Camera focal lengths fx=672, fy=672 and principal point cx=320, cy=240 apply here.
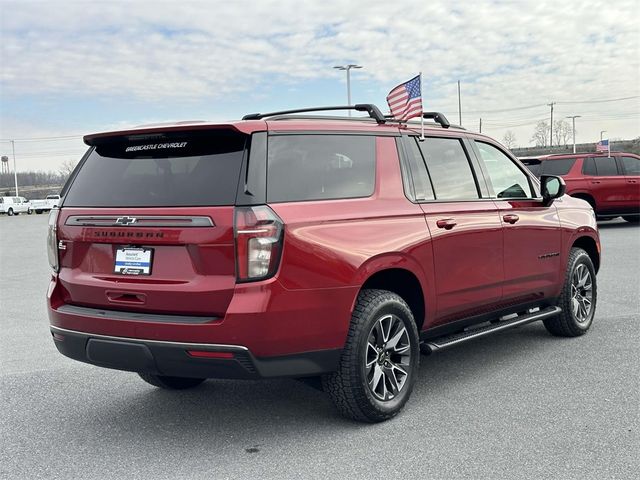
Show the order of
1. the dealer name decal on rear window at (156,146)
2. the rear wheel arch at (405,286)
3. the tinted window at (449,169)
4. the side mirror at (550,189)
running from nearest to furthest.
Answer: the dealer name decal on rear window at (156,146)
the rear wheel arch at (405,286)
the tinted window at (449,169)
the side mirror at (550,189)

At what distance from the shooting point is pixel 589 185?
680 inches

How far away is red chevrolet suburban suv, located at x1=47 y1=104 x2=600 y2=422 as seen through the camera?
3516 millimetres

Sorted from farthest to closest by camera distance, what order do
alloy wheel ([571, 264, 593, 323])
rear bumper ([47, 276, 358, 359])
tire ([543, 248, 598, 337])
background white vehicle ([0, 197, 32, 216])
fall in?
background white vehicle ([0, 197, 32, 216])
alloy wheel ([571, 264, 593, 323])
tire ([543, 248, 598, 337])
rear bumper ([47, 276, 358, 359])

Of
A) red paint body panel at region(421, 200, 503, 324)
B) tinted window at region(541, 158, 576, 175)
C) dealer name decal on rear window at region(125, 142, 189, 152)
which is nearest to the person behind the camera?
dealer name decal on rear window at region(125, 142, 189, 152)

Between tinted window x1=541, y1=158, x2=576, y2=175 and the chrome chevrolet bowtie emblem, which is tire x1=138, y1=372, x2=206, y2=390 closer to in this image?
the chrome chevrolet bowtie emblem

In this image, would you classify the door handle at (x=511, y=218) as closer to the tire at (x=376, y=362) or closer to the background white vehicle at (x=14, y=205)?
the tire at (x=376, y=362)

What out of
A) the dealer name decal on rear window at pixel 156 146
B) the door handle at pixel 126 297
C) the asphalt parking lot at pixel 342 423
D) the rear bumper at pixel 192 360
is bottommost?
the asphalt parking lot at pixel 342 423

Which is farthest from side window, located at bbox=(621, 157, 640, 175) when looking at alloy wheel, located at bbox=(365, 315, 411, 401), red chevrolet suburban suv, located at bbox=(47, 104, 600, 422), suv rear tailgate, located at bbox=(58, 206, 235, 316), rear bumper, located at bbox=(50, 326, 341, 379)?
suv rear tailgate, located at bbox=(58, 206, 235, 316)

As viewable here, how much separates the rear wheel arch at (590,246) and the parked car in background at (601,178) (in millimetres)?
10998

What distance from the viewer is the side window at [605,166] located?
1736 cm

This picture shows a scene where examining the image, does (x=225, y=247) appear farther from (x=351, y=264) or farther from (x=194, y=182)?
Result: (x=351, y=264)

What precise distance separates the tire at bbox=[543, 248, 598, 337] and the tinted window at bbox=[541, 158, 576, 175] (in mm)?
11780

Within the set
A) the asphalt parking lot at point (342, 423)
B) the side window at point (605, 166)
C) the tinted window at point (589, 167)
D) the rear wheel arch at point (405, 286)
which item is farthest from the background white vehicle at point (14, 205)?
the rear wheel arch at point (405, 286)

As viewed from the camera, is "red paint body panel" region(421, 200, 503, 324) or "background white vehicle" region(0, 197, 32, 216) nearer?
"red paint body panel" region(421, 200, 503, 324)
